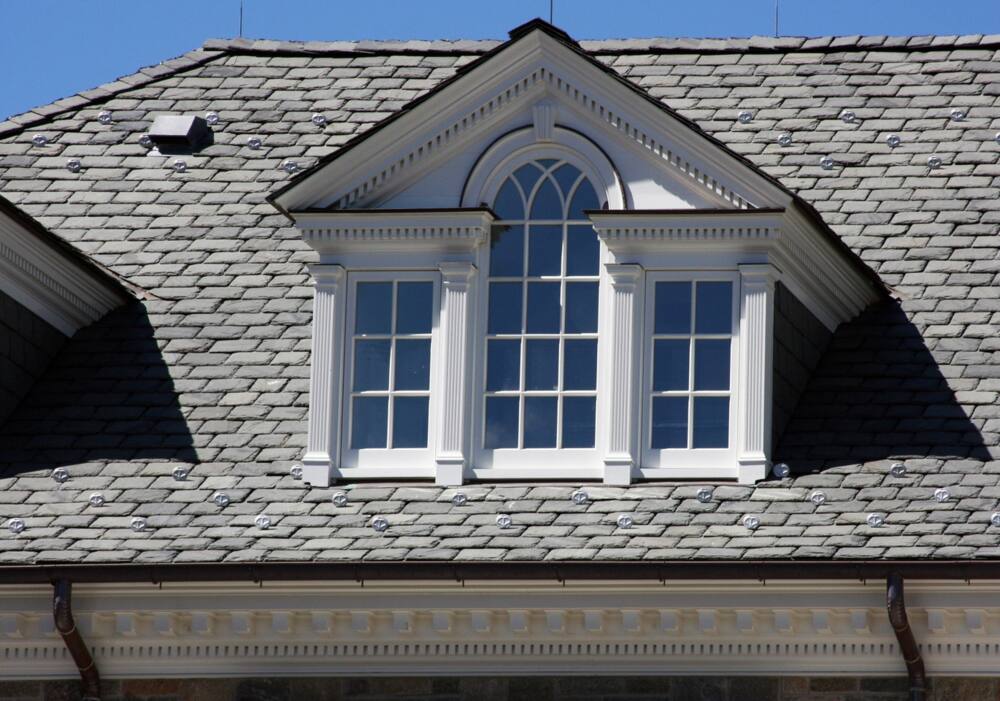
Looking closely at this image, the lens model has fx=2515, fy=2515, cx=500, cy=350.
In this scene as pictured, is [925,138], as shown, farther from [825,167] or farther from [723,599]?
[723,599]

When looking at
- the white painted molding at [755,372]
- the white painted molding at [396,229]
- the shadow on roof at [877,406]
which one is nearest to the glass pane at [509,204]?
the white painted molding at [396,229]

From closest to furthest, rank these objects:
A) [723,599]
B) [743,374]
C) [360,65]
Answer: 1. [723,599]
2. [743,374]
3. [360,65]

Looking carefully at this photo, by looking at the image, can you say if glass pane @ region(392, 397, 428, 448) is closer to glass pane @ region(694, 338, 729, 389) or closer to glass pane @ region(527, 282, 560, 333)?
glass pane @ region(527, 282, 560, 333)

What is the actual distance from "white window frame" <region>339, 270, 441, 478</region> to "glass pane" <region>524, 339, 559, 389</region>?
596 millimetres

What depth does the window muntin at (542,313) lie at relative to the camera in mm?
16375

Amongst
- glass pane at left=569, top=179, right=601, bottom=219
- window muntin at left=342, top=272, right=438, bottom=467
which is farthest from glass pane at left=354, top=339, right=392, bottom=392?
glass pane at left=569, top=179, right=601, bottom=219

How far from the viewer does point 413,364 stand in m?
16.7

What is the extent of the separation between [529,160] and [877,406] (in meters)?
2.85

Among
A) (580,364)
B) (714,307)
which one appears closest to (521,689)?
(580,364)

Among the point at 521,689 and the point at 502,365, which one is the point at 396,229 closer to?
the point at 502,365

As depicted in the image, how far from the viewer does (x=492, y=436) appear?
16438 mm

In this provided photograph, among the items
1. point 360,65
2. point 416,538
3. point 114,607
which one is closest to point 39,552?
point 114,607

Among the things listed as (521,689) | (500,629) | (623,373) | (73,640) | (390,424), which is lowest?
(521,689)

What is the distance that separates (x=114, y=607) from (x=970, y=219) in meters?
6.67
